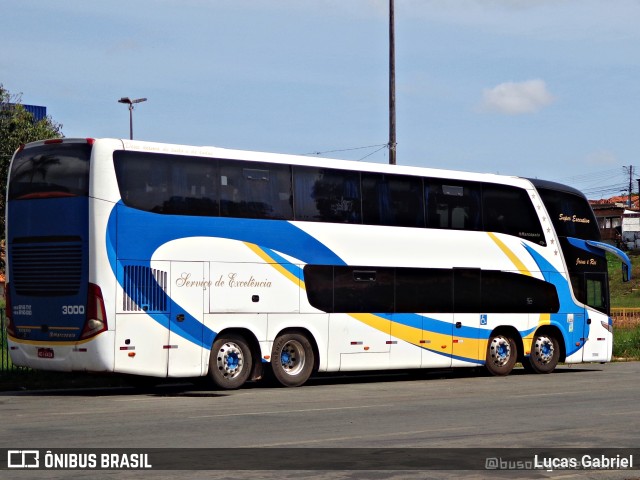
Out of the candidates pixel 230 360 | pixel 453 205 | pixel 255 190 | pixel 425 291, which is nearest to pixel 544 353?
pixel 425 291

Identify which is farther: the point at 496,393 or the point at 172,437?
the point at 496,393

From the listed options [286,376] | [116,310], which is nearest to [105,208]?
[116,310]

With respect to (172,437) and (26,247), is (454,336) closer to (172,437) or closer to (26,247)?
(26,247)

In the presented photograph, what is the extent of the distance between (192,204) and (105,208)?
1.77m

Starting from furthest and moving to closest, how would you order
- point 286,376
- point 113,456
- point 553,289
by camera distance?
point 553,289 → point 286,376 → point 113,456

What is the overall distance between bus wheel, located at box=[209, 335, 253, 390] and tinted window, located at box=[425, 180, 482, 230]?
5.16 m

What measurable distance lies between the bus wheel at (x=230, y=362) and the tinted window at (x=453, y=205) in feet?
16.9

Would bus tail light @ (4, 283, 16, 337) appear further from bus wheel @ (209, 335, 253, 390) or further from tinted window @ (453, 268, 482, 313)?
tinted window @ (453, 268, 482, 313)

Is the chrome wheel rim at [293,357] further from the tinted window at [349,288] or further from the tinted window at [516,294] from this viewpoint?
the tinted window at [516,294]

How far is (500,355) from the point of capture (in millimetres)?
25703

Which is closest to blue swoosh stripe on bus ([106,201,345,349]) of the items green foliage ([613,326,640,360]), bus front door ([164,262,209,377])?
bus front door ([164,262,209,377])

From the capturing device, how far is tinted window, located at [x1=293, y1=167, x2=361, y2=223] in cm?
2180

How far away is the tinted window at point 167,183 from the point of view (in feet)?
62.5

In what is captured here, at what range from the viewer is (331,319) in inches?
882
